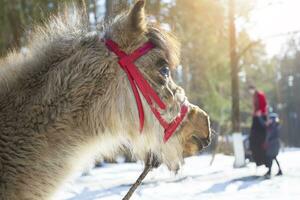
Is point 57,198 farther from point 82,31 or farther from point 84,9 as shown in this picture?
point 84,9

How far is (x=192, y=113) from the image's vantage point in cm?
267

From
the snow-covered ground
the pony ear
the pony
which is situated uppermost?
the pony ear

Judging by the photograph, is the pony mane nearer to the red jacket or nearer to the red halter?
the red halter

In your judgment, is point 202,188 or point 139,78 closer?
point 139,78

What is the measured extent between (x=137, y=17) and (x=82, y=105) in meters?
0.50

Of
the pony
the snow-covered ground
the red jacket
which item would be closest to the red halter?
the pony

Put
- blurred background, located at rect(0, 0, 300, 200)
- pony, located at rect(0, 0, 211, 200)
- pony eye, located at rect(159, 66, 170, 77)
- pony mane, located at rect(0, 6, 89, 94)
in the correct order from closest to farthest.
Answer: pony, located at rect(0, 0, 211, 200), pony mane, located at rect(0, 6, 89, 94), pony eye, located at rect(159, 66, 170, 77), blurred background, located at rect(0, 0, 300, 200)

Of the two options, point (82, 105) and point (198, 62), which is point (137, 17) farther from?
point (198, 62)

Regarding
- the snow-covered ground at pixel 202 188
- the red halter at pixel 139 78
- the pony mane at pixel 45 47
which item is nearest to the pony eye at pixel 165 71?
the red halter at pixel 139 78

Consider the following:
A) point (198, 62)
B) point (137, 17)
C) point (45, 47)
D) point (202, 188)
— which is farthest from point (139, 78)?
point (198, 62)

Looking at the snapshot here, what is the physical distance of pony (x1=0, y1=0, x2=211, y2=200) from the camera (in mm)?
2146

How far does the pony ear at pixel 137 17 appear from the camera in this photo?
2.20 m

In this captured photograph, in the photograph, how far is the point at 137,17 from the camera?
7.41ft

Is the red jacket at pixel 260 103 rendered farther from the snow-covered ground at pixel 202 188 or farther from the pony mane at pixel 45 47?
the pony mane at pixel 45 47
